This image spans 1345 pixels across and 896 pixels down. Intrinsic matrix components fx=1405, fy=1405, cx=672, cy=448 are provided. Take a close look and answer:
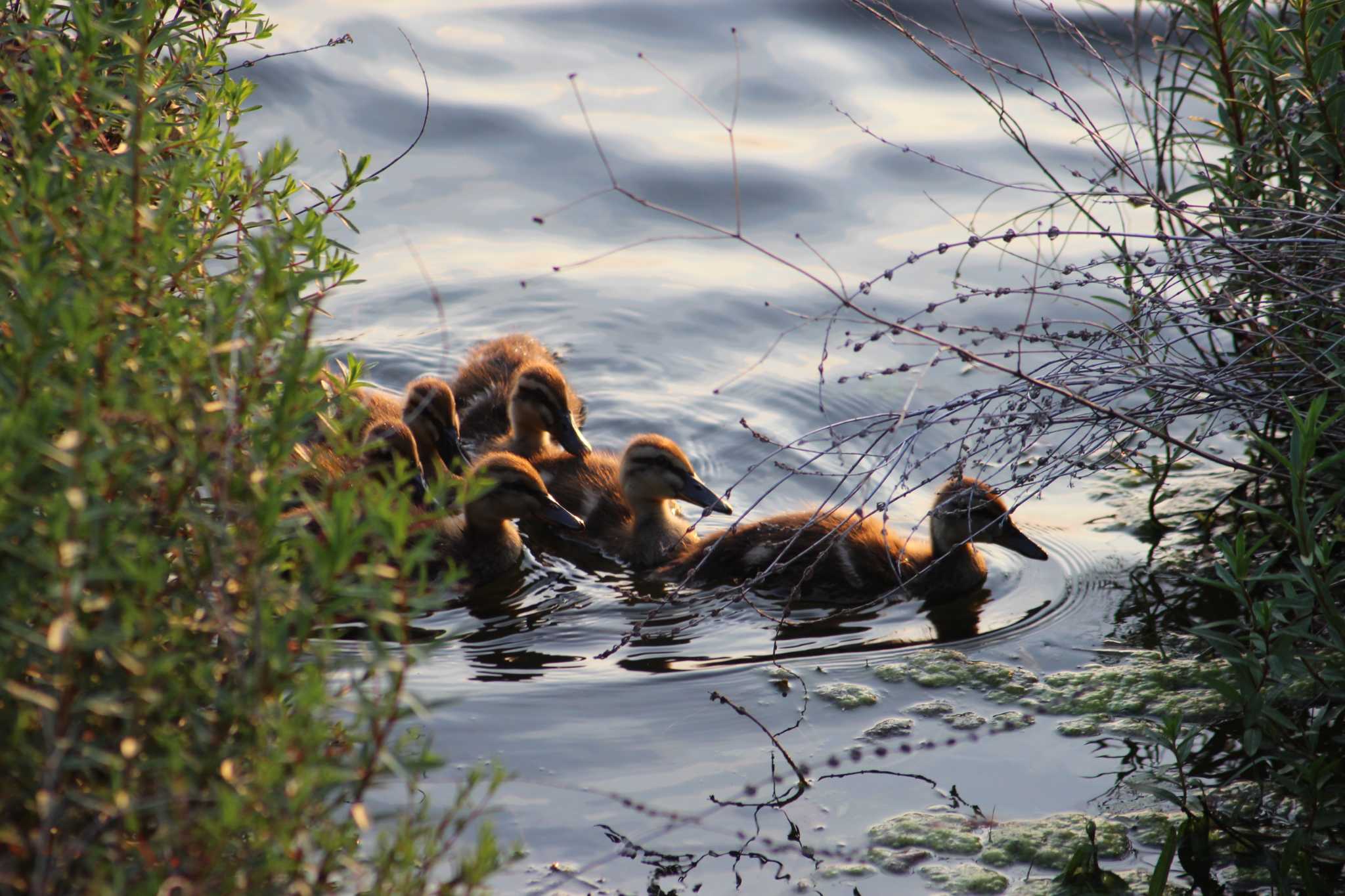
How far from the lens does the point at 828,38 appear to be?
28.0ft

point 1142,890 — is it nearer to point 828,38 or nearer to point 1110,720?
point 1110,720

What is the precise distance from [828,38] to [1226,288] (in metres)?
5.31

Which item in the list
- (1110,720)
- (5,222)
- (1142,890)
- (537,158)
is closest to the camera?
(5,222)

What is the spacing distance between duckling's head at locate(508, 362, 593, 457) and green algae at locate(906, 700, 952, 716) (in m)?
2.13

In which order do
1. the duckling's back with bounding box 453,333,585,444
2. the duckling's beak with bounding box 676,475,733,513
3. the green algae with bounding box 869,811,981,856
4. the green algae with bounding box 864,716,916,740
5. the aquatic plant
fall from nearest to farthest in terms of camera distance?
the aquatic plant, the green algae with bounding box 869,811,981,856, the green algae with bounding box 864,716,916,740, the duckling's beak with bounding box 676,475,733,513, the duckling's back with bounding box 453,333,585,444

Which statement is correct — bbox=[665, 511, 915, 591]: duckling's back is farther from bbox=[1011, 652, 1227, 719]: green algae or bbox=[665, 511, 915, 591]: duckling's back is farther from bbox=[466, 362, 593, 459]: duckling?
bbox=[466, 362, 593, 459]: duckling

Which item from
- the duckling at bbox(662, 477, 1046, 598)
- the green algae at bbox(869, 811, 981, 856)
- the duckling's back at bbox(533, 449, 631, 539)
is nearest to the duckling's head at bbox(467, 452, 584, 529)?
the duckling's back at bbox(533, 449, 631, 539)

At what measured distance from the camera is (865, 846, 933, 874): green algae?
295 centimetres

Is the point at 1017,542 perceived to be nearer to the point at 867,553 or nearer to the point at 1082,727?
the point at 867,553

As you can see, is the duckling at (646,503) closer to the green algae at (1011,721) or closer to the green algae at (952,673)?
the green algae at (952,673)

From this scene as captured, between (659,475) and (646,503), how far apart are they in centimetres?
11

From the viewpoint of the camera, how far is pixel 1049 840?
3.05 metres

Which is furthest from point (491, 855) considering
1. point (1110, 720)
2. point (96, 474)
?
point (1110, 720)

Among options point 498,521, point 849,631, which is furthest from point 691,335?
point 849,631
